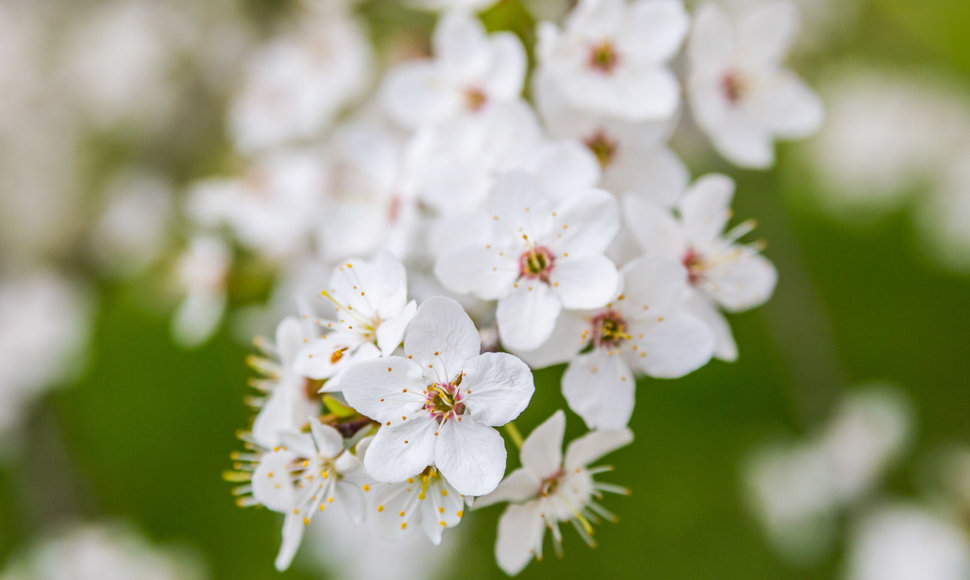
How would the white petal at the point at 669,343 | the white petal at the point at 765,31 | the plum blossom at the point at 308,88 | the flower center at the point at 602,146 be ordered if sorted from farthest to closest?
the plum blossom at the point at 308,88, the white petal at the point at 765,31, the flower center at the point at 602,146, the white petal at the point at 669,343

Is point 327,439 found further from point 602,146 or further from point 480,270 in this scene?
point 602,146

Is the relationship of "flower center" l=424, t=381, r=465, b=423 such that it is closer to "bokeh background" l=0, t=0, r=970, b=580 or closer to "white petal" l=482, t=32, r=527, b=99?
"white petal" l=482, t=32, r=527, b=99

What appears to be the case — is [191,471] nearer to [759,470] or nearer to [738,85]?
[759,470]

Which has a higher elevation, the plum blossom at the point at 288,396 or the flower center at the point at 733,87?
the flower center at the point at 733,87

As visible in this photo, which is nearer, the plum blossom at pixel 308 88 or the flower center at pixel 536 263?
the flower center at pixel 536 263

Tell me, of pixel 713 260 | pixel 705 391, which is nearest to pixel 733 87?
pixel 713 260

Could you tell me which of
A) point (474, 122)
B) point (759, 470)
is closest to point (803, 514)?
point (759, 470)

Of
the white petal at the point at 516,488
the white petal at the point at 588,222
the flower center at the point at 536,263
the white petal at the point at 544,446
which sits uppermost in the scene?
the white petal at the point at 588,222

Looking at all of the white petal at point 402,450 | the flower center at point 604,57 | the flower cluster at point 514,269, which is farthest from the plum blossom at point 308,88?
the white petal at point 402,450

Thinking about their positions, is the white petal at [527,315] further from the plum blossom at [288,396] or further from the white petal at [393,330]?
the plum blossom at [288,396]
